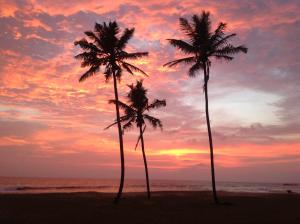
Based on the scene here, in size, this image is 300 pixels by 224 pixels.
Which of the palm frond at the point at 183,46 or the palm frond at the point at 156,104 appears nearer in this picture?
the palm frond at the point at 183,46

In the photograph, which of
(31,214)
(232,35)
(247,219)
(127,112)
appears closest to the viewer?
(247,219)

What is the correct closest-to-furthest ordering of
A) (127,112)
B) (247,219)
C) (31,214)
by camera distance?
(247,219)
(31,214)
(127,112)

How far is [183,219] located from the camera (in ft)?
68.5

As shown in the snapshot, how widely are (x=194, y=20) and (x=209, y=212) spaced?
14481 millimetres

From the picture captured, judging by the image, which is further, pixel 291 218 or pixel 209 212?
pixel 209 212

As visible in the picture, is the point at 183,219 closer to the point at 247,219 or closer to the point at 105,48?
the point at 247,219

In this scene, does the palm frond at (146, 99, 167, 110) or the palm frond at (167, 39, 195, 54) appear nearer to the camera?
the palm frond at (167, 39, 195, 54)

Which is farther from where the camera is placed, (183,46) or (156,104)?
(156,104)

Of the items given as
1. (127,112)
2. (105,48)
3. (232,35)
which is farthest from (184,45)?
→ (127,112)

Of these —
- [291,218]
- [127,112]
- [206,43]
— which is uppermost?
[206,43]

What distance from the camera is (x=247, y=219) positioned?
2070 centimetres

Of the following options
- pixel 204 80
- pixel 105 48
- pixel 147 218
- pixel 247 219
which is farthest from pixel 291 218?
pixel 105 48

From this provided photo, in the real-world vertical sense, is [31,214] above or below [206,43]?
below

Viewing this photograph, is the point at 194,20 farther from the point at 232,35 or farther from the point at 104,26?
the point at 104,26
